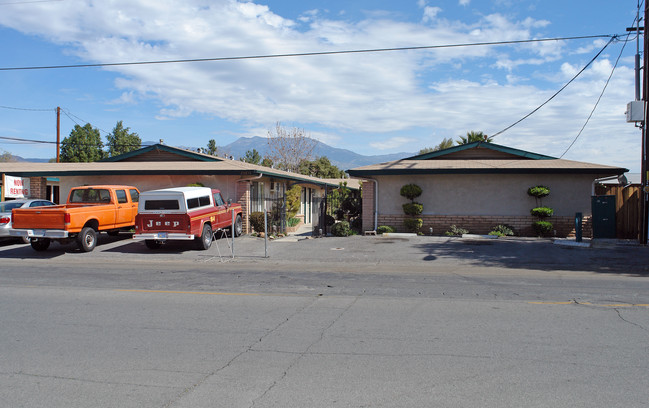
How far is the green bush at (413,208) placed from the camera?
66.0 feet

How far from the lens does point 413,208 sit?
2017 cm

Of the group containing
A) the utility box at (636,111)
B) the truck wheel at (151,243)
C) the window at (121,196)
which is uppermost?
the utility box at (636,111)

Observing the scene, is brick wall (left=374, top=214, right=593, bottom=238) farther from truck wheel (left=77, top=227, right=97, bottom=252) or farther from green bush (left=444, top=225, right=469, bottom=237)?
truck wheel (left=77, top=227, right=97, bottom=252)

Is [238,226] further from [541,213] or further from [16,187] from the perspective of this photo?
[541,213]

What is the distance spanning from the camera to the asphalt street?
4.59m

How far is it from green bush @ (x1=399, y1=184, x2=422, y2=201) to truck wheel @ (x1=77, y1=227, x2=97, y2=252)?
457 inches

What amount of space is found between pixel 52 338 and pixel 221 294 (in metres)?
3.31

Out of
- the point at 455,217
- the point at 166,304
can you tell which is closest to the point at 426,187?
the point at 455,217

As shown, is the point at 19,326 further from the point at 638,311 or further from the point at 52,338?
the point at 638,311

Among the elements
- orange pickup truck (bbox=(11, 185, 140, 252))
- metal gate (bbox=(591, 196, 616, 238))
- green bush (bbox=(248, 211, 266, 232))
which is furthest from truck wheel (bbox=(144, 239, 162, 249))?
metal gate (bbox=(591, 196, 616, 238))

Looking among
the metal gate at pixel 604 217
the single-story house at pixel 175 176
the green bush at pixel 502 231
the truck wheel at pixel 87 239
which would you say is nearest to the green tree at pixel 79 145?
the single-story house at pixel 175 176

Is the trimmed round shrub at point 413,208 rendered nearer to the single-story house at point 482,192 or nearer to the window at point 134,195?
the single-story house at point 482,192

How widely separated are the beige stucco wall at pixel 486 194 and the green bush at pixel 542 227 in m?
0.74

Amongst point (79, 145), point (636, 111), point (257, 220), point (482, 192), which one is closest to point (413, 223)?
point (482, 192)
